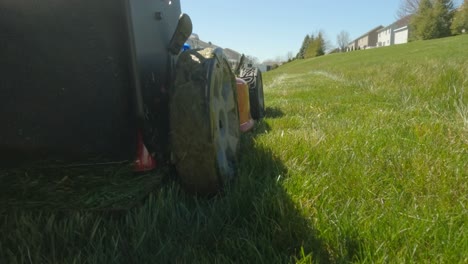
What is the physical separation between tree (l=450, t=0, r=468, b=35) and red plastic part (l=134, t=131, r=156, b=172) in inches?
2518

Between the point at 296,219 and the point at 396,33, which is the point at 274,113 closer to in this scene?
the point at 296,219

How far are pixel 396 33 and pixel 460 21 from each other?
31447 mm

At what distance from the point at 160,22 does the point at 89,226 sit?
885 mm

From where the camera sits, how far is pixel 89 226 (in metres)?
1.33

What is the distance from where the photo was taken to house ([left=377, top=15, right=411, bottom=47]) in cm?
7949

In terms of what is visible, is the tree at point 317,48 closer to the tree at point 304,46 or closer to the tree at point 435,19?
the tree at point 304,46

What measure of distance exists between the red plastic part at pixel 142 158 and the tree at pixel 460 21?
210 ft

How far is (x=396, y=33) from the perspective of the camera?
85.6 m

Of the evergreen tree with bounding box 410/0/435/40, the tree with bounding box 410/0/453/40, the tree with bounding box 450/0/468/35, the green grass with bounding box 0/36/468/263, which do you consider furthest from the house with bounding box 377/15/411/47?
the green grass with bounding box 0/36/468/263

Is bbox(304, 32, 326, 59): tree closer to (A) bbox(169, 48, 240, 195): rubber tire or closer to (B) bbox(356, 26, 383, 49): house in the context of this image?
(B) bbox(356, 26, 383, 49): house

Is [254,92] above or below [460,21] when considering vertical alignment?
below

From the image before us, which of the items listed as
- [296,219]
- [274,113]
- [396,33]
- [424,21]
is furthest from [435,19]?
[296,219]

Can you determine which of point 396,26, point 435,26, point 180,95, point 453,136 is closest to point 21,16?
point 180,95

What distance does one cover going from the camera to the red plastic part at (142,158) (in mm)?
1314
